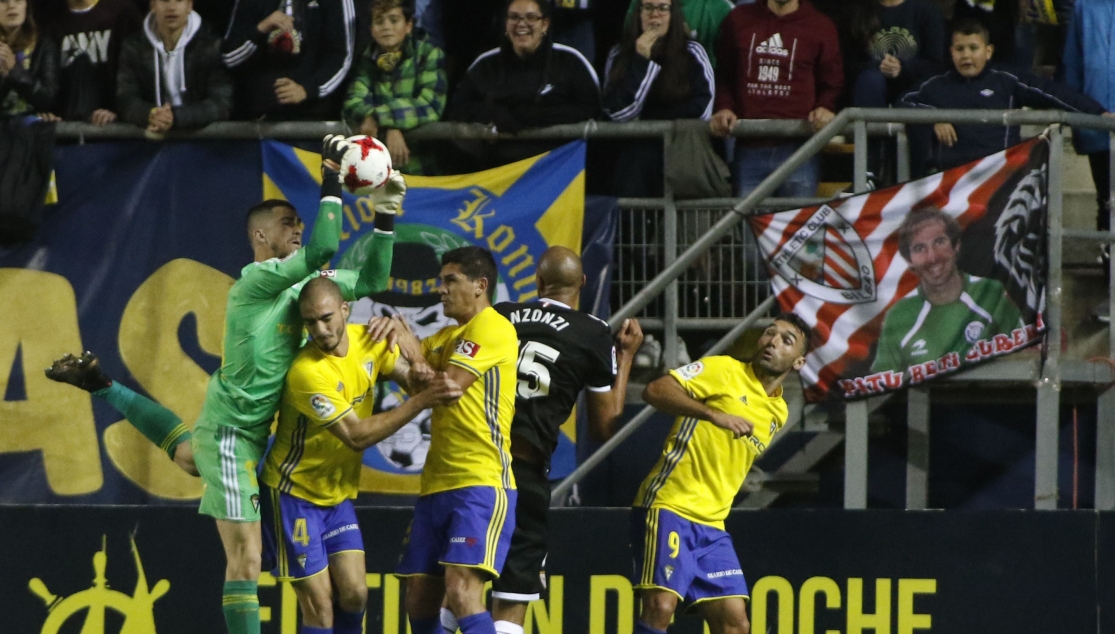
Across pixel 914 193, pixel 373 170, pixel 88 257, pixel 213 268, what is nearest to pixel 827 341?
pixel 914 193

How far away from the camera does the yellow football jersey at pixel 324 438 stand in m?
7.36

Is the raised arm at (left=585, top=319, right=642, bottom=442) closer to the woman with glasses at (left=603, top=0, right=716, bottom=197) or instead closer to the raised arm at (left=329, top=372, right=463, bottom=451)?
the raised arm at (left=329, top=372, right=463, bottom=451)

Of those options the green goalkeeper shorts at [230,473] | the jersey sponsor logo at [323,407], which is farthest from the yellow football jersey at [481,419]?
the green goalkeeper shorts at [230,473]

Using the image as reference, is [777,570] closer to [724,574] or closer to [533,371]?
[724,574]

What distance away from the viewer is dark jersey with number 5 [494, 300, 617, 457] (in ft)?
24.7

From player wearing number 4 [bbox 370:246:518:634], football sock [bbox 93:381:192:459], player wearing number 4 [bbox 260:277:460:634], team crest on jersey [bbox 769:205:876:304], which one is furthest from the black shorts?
team crest on jersey [bbox 769:205:876:304]

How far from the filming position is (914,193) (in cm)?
870

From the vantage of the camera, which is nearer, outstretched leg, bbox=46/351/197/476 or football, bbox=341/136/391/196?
football, bbox=341/136/391/196

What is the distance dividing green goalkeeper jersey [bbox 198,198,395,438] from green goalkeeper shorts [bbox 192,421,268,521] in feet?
0.18

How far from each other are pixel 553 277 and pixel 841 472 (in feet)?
11.4

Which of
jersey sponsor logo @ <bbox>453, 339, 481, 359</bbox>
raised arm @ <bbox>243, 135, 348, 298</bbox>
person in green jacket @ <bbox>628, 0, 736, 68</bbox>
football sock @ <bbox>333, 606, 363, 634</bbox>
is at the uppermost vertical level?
person in green jacket @ <bbox>628, 0, 736, 68</bbox>

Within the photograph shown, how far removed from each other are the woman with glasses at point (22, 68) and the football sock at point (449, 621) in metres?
4.27

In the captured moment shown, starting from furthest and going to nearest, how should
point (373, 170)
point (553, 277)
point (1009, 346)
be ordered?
1. point (1009, 346)
2. point (553, 277)
3. point (373, 170)

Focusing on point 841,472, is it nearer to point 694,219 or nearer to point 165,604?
point 694,219
